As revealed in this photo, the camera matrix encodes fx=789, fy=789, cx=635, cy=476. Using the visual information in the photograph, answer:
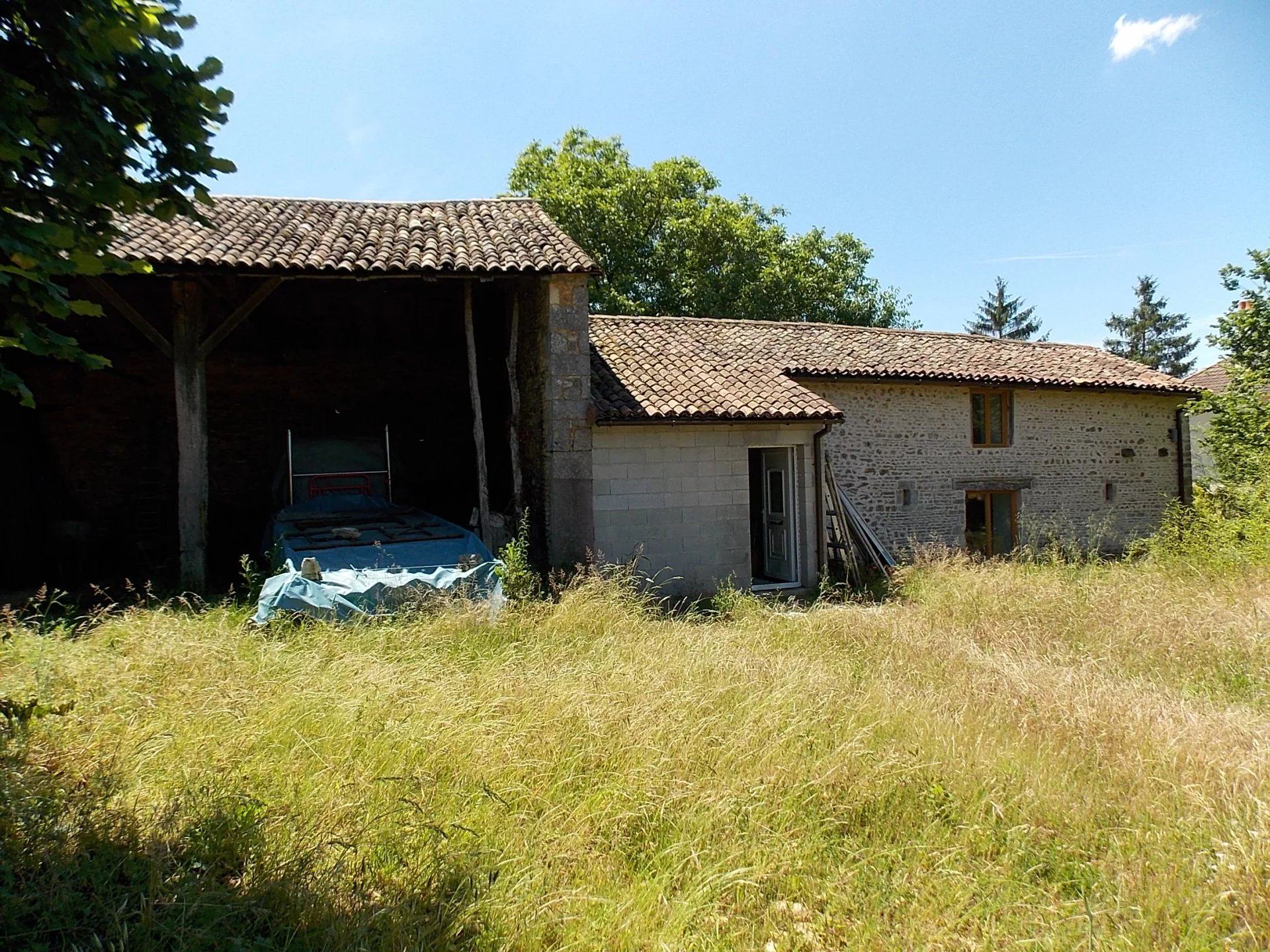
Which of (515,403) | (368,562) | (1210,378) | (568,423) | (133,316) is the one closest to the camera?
(368,562)

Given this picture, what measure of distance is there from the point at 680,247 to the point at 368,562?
735 inches

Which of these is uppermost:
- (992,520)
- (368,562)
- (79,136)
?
(79,136)

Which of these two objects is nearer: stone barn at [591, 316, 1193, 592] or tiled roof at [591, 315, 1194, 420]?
stone barn at [591, 316, 1193, 592]

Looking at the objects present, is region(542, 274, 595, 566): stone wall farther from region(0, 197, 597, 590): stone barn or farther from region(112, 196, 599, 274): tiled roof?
region(112, 196, 599, 274): tiled roof

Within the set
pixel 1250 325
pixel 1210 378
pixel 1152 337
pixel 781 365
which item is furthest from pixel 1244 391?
pixel 1152 337

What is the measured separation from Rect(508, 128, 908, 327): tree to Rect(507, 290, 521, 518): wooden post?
11587 mm

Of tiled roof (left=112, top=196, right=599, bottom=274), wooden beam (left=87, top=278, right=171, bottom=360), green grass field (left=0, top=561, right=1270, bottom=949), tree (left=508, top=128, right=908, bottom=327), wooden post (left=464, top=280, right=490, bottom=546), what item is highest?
tree (left=508, top=128, right=908, bottom=327)

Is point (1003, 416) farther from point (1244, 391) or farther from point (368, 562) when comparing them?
point (368, 562)

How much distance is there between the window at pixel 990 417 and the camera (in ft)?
49.8

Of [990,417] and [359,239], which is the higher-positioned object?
[359,239]

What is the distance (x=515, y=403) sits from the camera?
11.1 meters

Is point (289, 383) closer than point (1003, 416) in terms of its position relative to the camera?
Yes

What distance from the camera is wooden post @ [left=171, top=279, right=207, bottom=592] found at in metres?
9.19

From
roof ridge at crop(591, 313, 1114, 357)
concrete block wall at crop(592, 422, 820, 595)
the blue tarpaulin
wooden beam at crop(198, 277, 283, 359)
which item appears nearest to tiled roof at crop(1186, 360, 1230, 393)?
roof ridge at crop(591, 313, 1114, 357)
